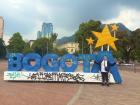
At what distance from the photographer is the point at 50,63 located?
23.4 meters

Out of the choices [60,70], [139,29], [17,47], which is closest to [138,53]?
[139,29]

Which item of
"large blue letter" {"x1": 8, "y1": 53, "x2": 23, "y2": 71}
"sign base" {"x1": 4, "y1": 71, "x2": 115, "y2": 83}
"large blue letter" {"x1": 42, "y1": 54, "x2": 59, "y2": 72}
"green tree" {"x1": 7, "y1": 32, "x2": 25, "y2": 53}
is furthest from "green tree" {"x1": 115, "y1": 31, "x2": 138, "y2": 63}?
"large blue letter" {"x1": 8, "y1": 53, "x2": 23, "y2": 71}

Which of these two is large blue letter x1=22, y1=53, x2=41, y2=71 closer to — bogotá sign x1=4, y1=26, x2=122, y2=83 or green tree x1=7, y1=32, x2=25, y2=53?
bogotá sign x1=4, y1=26, x2=122, y2=83

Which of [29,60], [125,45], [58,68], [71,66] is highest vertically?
[125,45]

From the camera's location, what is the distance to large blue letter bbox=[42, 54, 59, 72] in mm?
23175

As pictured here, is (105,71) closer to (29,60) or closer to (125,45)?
(29,60)

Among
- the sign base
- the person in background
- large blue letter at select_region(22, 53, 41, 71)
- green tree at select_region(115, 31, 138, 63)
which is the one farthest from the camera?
green tree at select_region(115, 31, 138, 63)

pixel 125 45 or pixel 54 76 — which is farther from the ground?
pixel 125 45

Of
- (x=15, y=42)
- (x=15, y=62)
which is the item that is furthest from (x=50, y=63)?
(x=15, y=42)

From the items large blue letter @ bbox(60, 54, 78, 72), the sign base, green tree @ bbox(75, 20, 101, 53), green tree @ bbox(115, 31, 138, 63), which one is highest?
green tree @ bbox(75, 20, 101, 53)

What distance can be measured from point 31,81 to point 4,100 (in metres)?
10.1

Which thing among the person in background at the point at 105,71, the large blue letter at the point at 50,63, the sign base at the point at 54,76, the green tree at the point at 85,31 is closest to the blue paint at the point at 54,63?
the large blue letter at the point at 50,63

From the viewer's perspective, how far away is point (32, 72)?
22953 millimetres

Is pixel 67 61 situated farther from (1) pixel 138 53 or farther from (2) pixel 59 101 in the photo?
(1) pixel 138 53
